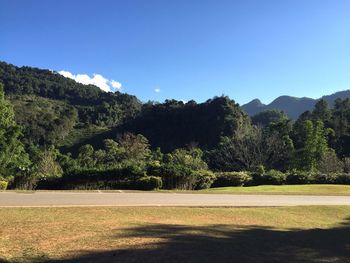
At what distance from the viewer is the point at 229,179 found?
3144cm

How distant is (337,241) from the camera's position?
37.4 feet

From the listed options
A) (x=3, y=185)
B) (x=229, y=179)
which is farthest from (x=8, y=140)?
(x=229, y=179)

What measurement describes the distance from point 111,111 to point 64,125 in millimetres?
23645

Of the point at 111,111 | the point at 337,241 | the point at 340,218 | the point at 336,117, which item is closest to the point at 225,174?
the point at 340,218

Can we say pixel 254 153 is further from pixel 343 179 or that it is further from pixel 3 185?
pixel 3 185

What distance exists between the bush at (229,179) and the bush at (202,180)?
66.3 inches

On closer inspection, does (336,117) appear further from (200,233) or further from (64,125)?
(200,233)

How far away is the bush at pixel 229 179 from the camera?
102ft

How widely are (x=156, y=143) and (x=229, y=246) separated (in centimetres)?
7652

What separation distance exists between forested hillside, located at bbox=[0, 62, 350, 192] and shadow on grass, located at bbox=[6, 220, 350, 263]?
42.7 feet

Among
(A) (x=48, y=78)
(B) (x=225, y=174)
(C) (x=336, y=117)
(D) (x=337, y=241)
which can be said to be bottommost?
(D) (x=337, y=241)

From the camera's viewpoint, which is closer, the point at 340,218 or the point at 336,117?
the point at 340,218

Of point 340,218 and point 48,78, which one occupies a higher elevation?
point 48,78

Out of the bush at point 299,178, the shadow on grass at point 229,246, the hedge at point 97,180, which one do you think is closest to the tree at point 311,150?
the bush at point 299,178
